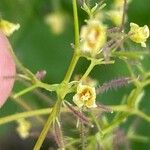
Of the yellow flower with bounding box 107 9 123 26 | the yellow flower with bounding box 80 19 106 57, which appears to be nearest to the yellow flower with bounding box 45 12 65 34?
the yellow flower with bounding box 107 9 123 26

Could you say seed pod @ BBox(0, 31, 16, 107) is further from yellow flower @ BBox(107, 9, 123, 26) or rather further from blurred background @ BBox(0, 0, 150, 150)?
blurred background @ BBox(0, 0, 150, 150)

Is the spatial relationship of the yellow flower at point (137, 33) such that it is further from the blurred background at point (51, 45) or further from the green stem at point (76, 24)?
the blurred background at point (51, 45)

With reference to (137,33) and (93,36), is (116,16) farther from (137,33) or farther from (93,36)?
(93,36)

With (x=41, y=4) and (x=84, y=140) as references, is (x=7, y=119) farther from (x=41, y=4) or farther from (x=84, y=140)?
(x=41, y=4)

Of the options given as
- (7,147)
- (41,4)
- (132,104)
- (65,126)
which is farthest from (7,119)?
(7,147)

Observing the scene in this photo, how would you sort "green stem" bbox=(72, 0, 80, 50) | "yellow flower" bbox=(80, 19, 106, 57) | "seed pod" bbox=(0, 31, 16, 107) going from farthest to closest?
"seed pod" bbox=(0, 31, 16, 107) < "green stem" bbox=(72, 0, 80, 50) < "yellow flower" bbox=(80, 19, 106, 57)

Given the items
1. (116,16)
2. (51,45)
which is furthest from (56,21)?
(116,16)
